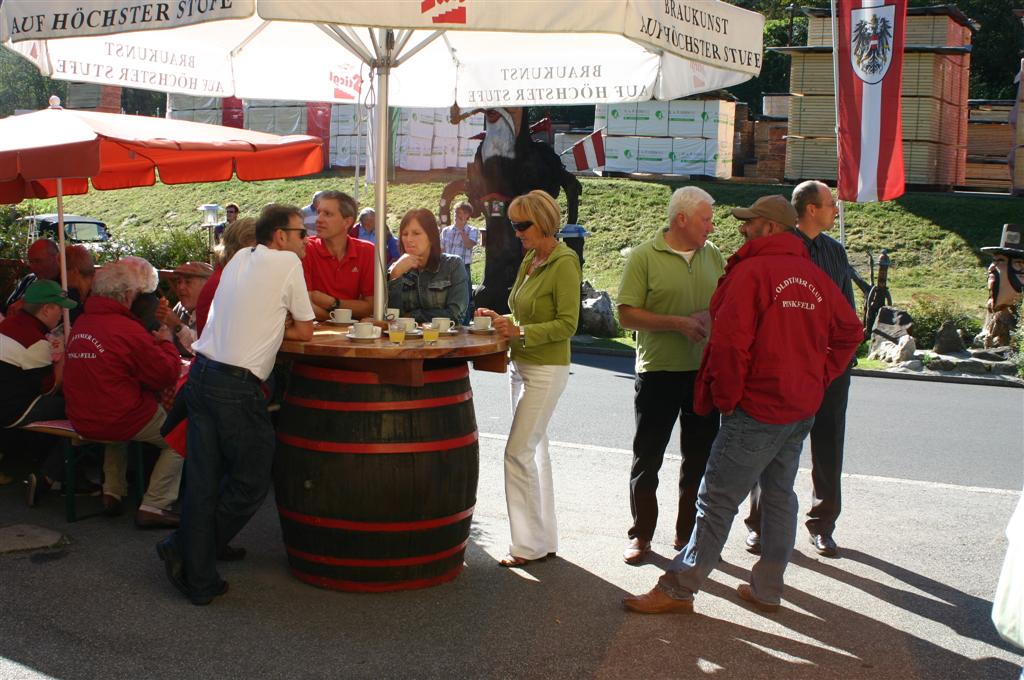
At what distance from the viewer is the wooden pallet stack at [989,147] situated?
27.0 metres

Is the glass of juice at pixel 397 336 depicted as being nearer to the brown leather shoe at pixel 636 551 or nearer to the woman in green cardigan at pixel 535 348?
the woman in green cardigan at pixel 535 348

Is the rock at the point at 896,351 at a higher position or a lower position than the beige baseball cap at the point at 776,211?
lower

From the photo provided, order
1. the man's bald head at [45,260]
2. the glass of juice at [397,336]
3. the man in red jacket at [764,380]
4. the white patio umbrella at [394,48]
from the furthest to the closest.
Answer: the man's bald head at [45,260]
the glass of juice at [397,336]
the man in red jacket at [764,380]
the white patio umbrella at [394,48]

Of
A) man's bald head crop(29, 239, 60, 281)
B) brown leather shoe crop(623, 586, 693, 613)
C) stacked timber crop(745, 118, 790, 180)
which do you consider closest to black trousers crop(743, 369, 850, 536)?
brown leather shoe crop(623, 586, 693, 613)

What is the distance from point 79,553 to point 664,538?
3.14 meters

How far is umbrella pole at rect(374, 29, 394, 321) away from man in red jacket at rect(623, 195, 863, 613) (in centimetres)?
185

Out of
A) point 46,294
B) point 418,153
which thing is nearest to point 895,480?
point 46,294

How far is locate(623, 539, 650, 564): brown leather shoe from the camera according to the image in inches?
231

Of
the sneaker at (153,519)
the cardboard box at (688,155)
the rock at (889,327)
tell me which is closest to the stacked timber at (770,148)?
the cardboard box at (688,155)

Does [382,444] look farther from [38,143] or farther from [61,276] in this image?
[61,276]

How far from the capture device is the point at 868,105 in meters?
9.63

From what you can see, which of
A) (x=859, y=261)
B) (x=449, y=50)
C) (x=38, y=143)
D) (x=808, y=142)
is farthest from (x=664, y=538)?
(x=808, y=142)

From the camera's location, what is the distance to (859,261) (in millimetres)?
21172

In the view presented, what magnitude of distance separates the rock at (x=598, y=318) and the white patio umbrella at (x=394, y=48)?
845 centimetres
